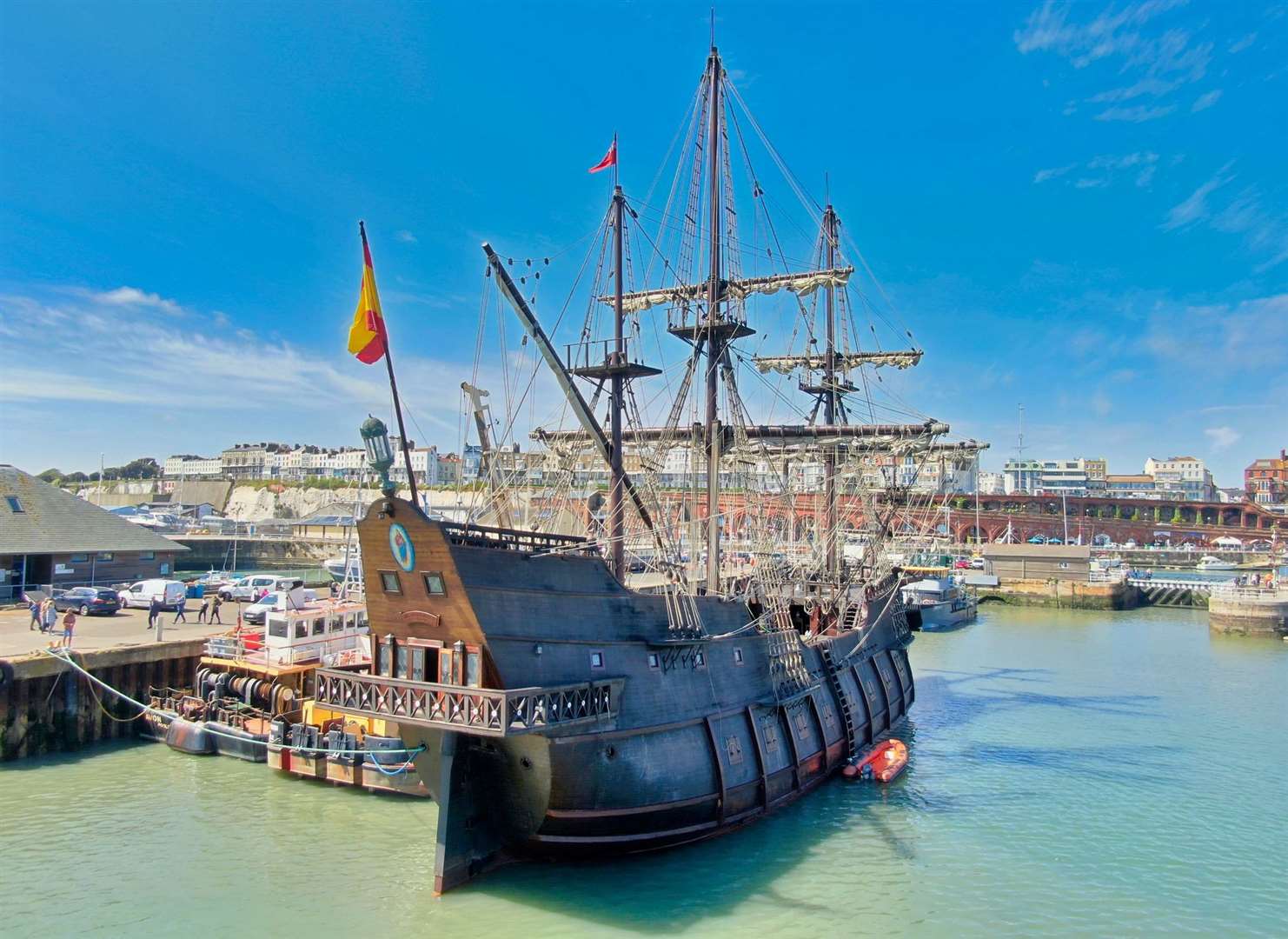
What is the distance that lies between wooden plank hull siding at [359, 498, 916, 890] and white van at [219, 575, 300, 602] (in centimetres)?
3100

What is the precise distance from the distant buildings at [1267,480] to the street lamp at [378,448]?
196 meters

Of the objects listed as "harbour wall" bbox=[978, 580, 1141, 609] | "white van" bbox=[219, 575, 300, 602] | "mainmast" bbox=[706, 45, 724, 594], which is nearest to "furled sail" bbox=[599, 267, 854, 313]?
"mainmast" bbox=[706, 45, 724, 594]

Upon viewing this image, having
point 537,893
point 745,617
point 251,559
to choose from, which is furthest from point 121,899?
point 251,559

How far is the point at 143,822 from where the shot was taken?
19.4 metres

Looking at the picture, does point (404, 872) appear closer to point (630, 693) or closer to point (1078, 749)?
point (630, 693)

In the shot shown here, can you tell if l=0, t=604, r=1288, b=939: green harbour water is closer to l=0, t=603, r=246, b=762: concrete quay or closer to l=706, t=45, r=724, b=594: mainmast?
l=0, t=603, r=246, b=762: concrete quay

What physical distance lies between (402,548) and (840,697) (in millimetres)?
15959

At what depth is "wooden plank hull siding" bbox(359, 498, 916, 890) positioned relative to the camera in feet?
51.3

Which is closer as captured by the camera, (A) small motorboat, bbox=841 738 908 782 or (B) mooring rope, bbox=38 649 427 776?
(B) mooring rope, bbox=38 649 427 776

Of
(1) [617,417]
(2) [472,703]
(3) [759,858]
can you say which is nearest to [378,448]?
(2) [472,703]

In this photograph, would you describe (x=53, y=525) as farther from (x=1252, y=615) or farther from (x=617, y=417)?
(x=1252, y=615)

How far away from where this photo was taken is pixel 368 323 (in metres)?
15.2

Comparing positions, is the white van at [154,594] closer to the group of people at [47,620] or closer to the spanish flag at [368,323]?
the group of people at [47,620]

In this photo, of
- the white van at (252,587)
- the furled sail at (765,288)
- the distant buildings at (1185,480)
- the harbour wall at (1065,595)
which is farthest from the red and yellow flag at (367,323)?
the distant buildings at (1185,480)
